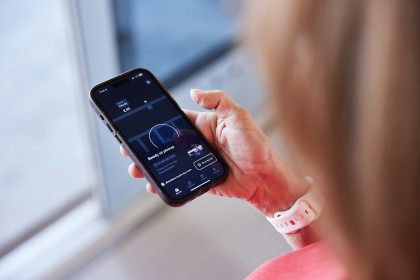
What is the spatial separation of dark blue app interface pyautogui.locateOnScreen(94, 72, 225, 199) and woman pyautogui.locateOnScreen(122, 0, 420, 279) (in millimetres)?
438

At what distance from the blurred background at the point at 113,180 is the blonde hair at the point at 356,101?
2.65ft

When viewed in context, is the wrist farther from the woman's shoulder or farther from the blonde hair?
the blonde hair

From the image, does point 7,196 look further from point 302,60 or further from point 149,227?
point 302,60

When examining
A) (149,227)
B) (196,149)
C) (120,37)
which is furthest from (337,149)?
(149,227)

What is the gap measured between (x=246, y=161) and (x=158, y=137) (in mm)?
160

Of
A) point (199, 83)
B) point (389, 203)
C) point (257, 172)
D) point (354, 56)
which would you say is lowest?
point (199, 83)

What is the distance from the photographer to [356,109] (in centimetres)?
32

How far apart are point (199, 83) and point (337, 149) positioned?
1.27 m

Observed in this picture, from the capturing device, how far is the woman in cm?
30

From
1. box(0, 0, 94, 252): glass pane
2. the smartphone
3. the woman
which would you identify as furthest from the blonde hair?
box(0, 0, 94, 252): glass pane

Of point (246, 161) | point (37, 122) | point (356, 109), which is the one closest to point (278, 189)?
point (246, 161)

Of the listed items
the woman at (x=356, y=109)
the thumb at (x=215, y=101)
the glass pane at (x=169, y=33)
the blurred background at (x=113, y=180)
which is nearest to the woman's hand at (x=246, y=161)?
the thumb at (x=215, y=101)

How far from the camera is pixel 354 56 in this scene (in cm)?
31

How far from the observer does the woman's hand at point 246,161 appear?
85cm
